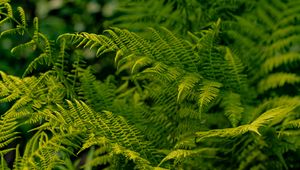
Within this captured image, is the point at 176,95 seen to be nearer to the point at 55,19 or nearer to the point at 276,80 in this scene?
the point at 276,80

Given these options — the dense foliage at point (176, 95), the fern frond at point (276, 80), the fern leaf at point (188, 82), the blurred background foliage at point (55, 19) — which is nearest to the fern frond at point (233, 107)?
the dense foliage at point (176, 95)

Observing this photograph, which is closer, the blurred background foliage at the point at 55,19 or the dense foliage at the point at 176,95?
the dense foliage at the point at 176,95

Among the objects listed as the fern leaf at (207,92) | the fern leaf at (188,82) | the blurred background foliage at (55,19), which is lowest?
the blurred background foliage at (55,19)

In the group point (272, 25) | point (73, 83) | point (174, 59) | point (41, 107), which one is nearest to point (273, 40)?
point (272, 25)

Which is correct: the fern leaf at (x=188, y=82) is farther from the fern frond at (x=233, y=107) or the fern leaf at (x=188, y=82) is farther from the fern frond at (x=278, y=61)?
the fern frond at (x=278, y=61)

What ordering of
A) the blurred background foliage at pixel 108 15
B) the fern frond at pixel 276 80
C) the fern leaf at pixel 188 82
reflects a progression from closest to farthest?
the fern leaf at pixel 188 82 < the fern frond at pixel 276 80 < the blurred background foliage at pixel 108 15

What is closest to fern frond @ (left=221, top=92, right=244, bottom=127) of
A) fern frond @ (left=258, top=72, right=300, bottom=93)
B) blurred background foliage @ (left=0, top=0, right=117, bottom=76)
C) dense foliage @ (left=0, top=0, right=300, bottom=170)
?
dense foliage @ (left=0, top=0, right=300, bottom=170)

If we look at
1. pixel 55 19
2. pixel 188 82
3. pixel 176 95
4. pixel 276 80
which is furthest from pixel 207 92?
pixel 55 19

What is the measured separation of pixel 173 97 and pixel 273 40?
0.53 m

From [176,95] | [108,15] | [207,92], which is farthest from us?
[108,15]

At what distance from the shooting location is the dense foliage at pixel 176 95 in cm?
169

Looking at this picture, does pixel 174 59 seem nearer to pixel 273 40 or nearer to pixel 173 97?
pixel 173 97

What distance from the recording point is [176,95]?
1.89 metres

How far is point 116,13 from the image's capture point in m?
3.01
